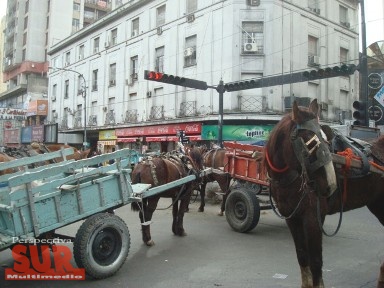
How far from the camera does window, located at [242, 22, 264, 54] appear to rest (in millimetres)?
22625

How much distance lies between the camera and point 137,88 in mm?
29406

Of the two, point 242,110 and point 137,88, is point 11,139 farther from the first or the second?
point 242,110

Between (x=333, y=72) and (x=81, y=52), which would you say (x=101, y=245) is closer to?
(x=333, y=72)

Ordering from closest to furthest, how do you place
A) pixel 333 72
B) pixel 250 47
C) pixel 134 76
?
pixel 333 72
pixel 250 47
pixel 134 76

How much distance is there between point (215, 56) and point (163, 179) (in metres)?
17.4

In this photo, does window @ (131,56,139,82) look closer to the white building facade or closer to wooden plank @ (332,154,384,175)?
the white building facade

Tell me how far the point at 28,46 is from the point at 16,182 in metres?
61.9

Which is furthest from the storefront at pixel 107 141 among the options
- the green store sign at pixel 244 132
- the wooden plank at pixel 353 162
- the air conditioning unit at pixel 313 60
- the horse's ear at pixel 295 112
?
the horse's ear at pixel 295 112

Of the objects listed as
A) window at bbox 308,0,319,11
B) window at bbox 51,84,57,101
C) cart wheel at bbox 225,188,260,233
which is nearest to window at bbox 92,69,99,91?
window at bbox 51,84,57,101

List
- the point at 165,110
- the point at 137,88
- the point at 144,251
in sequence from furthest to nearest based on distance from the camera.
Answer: the point at 137,88
the point at 165,110
the point at 144,251

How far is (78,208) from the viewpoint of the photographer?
5020mm

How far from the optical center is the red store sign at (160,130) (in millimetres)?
24462

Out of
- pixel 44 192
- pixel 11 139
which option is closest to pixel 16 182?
pixel 44 192

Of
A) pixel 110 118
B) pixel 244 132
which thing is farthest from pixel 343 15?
pixel 110 118
